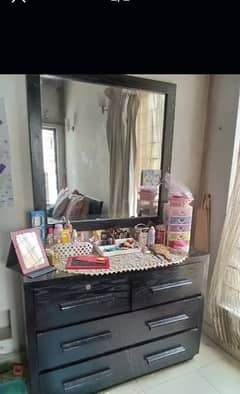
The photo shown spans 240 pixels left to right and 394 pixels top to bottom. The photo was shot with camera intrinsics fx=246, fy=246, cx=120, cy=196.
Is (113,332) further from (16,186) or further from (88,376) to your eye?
(16,186)

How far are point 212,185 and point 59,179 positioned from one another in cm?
110

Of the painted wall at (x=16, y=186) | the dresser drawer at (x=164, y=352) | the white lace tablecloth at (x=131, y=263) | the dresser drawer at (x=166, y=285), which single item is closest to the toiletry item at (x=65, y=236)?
the white lace tablecloth at (x=131, y=263)

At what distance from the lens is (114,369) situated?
1.37 metres

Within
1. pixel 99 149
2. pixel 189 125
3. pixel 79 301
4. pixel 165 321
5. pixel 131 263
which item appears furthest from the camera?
pixel 189 125

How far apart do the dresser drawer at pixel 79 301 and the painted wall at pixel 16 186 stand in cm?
42

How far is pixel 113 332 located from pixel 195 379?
0.66m

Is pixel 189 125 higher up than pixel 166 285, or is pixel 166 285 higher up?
pixel 189 125

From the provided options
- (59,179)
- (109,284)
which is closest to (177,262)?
(109,284)

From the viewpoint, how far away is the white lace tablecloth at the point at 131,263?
1231 millimetres

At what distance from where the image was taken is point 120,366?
138 centimetres

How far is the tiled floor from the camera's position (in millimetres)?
1429

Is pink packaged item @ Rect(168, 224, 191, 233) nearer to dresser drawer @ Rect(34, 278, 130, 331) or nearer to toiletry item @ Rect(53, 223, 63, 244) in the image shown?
dresser drawer @ Rect(34, 278, 130, 331)

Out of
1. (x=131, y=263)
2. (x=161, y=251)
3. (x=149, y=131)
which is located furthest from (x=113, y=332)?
(x=149, y=131)

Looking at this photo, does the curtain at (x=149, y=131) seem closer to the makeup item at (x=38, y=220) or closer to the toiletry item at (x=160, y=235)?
the toiletry item at (x=160, y=235)
